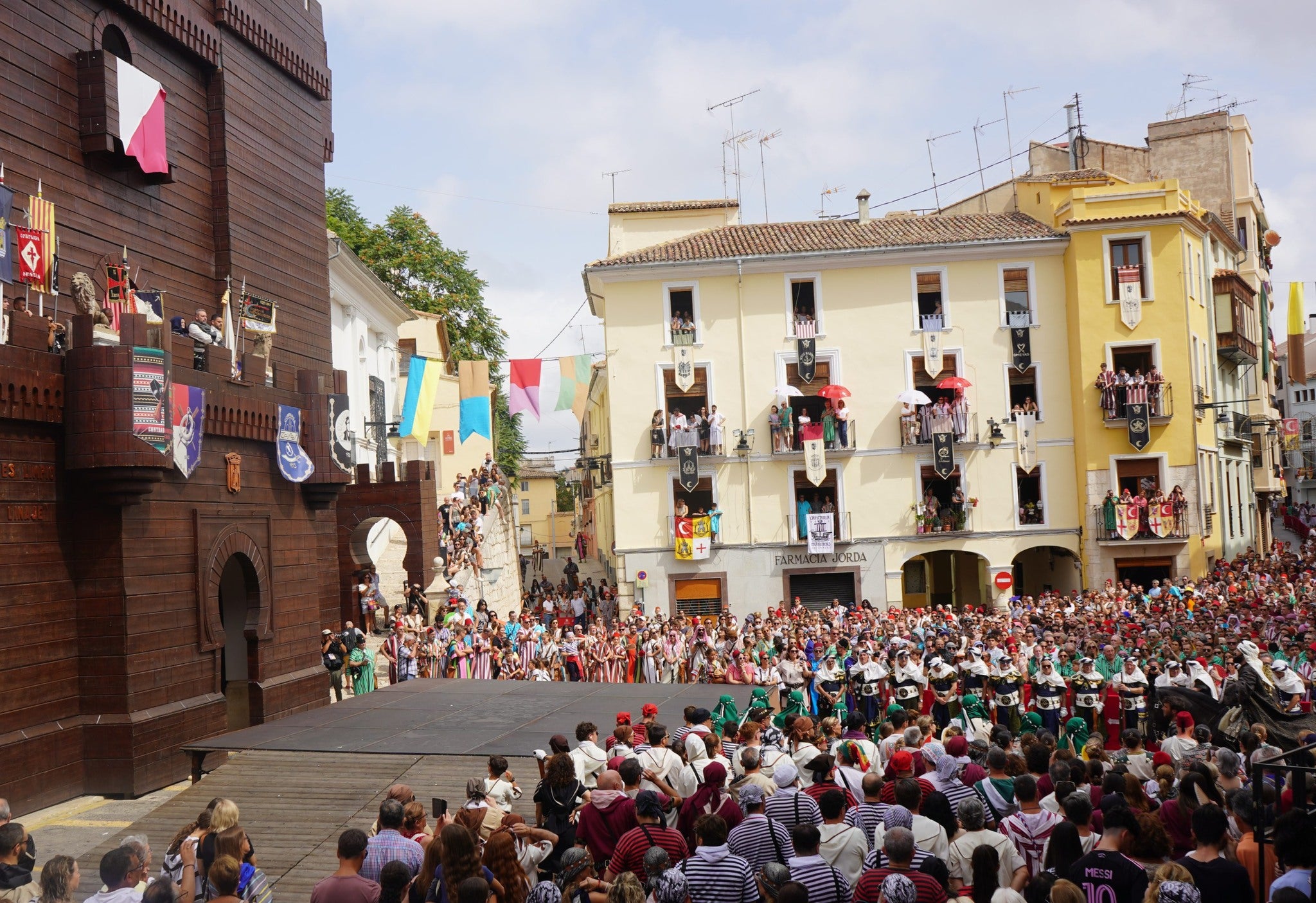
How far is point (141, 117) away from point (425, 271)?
29.1 meters

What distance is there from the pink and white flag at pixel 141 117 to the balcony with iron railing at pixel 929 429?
2253 cm

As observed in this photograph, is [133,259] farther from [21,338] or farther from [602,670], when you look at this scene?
[602,670]

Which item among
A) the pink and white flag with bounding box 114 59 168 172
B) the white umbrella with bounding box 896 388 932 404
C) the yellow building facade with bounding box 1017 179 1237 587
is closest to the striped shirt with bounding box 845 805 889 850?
the pink and white flag with bounding box 114 59 168 172

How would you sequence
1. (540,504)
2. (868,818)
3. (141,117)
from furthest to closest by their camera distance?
1. (540,504)
2. (141,117)
3. (868,818)

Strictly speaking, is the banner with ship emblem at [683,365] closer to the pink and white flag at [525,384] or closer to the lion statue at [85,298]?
the pink and white flag at [525,384]

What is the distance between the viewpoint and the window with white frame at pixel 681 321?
34.8 m

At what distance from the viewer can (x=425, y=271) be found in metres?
45.2

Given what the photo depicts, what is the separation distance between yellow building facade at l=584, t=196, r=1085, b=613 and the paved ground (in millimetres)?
20429

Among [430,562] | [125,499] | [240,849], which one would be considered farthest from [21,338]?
[430,562]

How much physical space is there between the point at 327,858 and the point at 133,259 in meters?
9.08

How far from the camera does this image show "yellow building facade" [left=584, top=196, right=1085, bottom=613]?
34.2m

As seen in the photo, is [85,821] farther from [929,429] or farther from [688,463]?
[929,429]

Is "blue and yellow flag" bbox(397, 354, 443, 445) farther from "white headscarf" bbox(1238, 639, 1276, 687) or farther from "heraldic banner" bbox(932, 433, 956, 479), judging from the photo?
"white headscarf" bbox(1238, 639, 1276, 687)

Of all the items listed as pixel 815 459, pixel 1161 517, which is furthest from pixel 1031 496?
pixel 815 459
